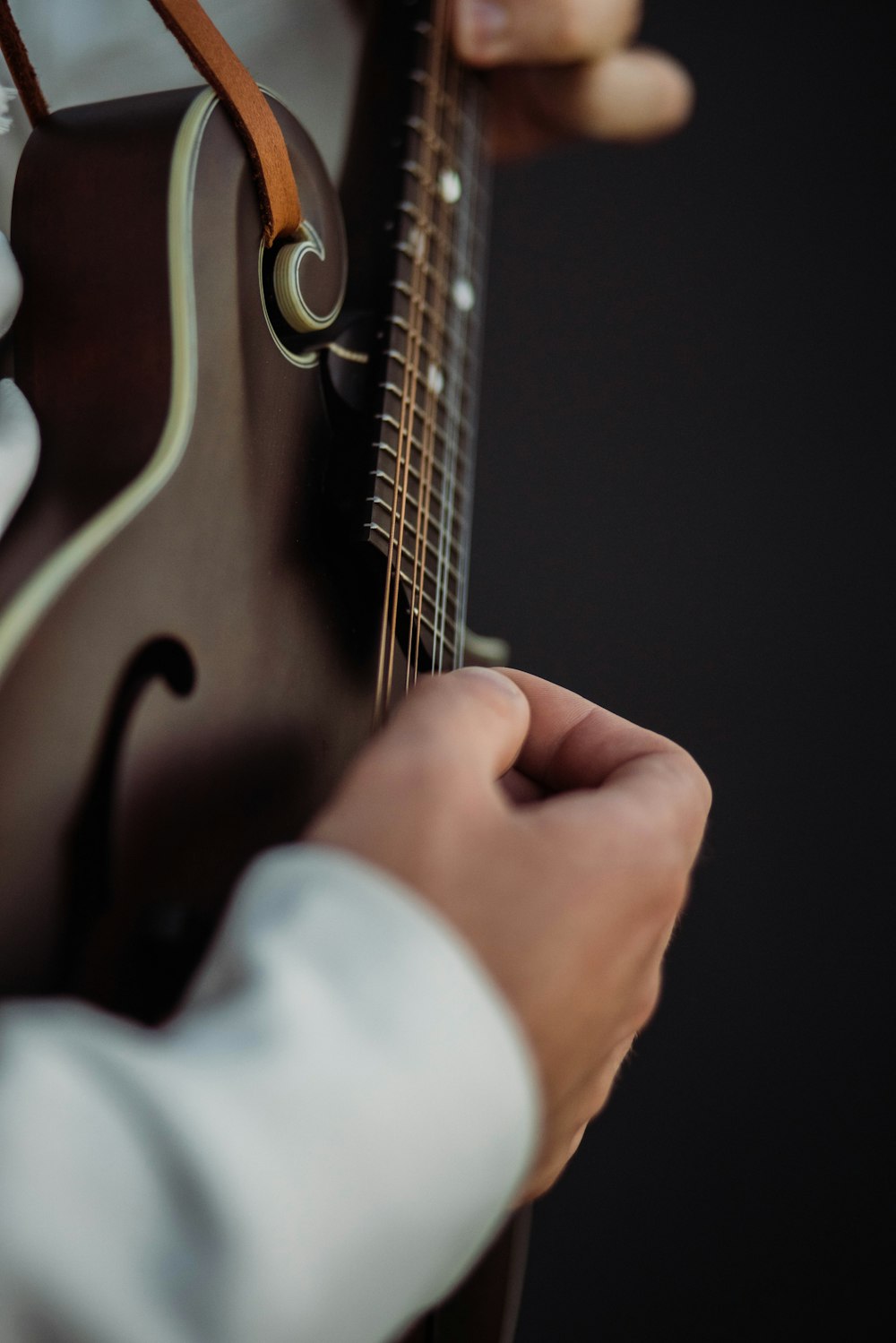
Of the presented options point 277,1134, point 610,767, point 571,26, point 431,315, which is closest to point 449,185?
point 431,315

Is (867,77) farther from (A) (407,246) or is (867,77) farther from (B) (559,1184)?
(B) (559,1184)

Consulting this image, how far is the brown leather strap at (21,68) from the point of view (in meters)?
0.39

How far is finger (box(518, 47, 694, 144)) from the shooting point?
833 millimetres

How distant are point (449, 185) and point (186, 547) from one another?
0.44 metres

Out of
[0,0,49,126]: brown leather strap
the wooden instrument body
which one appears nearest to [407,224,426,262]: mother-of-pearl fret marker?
the wooden instrument body

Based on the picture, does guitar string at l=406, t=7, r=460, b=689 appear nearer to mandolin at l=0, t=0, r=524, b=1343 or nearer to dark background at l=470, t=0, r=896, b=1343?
mandolin at l=0, t=0, r=524, b=1343

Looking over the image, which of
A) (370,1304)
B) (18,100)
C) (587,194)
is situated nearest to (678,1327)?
(370,1304)

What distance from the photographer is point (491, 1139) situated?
0.24m

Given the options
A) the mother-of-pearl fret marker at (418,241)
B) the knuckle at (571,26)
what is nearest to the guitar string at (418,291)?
the mother-of-pearl fret marker at (418,241)

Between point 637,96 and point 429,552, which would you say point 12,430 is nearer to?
point 429,552

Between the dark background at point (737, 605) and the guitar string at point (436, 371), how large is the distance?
32 cm

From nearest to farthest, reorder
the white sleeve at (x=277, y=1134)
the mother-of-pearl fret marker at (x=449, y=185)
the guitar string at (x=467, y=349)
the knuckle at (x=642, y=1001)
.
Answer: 1. the white sleeve at (x=277, y=1134)
2. the knuckle at (x=642, y=1001)
3. the guitar string at (x=467, y=349)
4. the mother-of-pearl fret marker at (x=449, y=185)

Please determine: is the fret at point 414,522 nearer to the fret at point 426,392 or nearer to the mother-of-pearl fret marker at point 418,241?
the fret at point 426,392

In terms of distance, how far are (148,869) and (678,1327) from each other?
0.77 m
